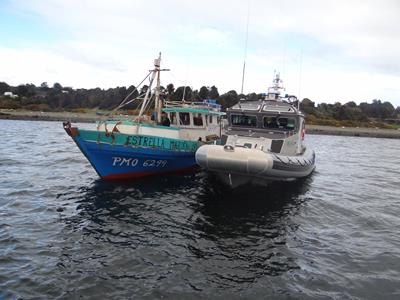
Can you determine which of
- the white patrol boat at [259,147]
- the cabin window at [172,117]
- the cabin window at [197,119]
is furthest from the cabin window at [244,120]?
the cabin window at [172,117]

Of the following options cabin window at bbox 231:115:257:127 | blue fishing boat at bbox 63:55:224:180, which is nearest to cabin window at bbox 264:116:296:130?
cabin window at bbox 231:115:257:127

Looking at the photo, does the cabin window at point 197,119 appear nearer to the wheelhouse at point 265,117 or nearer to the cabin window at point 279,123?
the wheelhouse at point 265,117

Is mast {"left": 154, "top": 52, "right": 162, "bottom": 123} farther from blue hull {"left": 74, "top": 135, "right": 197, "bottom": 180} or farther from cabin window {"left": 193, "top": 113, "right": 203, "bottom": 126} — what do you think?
blue hull {"left": 74, "top": 135, "right": 197, "bottom": 180}

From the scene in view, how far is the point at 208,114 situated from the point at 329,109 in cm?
11922

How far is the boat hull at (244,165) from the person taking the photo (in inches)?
572

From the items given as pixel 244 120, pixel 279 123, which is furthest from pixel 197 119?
pixel 279 123

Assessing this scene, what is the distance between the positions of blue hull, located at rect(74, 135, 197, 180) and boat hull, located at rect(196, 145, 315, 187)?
4.04m

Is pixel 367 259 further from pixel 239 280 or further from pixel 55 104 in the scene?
pixel 55 104

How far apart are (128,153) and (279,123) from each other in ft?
26.5

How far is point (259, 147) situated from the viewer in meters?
17.4

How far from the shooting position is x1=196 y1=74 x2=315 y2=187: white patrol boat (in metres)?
14.7

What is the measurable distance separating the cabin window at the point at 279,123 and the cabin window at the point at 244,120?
661mm

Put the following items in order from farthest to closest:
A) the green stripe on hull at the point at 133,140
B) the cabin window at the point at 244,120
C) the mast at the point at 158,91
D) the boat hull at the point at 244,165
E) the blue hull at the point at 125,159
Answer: the mast at the point at 158,91
the cabin window at the point at 244,120
the blue hull at the point at 125,159
the green stripe on hull at the point at 133,140
the boat hull at the point at 244,165

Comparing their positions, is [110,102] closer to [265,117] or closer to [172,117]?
[172,117]
